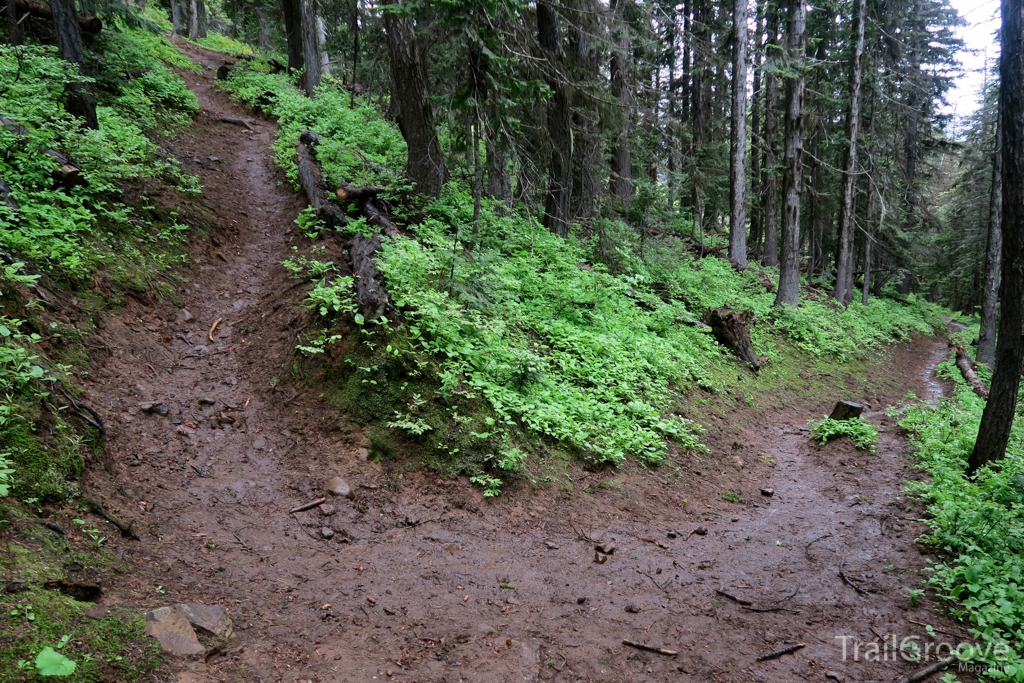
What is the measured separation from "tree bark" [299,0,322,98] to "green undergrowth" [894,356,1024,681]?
838 inches

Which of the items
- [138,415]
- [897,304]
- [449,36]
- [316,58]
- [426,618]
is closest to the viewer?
[426,618]

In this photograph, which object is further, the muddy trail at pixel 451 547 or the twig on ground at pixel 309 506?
the twig on ground at pixel 309 506

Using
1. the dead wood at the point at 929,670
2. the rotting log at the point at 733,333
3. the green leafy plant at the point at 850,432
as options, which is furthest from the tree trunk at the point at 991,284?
the dead wood at the point at 929,670

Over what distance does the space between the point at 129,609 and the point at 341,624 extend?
136 centimetres

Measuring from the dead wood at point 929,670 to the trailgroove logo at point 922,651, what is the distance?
45mm

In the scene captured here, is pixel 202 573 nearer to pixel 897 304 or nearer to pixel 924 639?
pixel 924 639

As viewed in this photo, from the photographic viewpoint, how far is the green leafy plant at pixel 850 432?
7.95 m

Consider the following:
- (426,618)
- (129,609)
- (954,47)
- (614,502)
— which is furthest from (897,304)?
(129,609)

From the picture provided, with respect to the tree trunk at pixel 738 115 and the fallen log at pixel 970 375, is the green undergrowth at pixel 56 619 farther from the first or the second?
the tree trunk at pixel 738 115

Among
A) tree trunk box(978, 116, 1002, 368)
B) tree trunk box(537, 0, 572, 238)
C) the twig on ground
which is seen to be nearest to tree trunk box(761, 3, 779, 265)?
tree trunk box(978, 116, 1002, 368)

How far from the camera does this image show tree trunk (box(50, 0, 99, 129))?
385 inches

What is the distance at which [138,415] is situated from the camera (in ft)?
18.2

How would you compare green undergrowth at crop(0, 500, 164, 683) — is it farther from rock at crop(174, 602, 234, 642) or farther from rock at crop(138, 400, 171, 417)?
rock at crop(138, 400, 171, 417)

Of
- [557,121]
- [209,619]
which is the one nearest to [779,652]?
[209,619]
